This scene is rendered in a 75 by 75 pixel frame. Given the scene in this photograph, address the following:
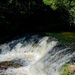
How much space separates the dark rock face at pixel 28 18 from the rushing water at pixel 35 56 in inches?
81.7

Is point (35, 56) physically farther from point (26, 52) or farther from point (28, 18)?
point (28, 18)

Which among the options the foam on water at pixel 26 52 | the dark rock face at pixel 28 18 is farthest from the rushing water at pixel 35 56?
the dark rock face at pixel 28 18

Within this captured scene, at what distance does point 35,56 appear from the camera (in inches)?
581

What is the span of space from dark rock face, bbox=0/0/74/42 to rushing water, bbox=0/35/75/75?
2076mm

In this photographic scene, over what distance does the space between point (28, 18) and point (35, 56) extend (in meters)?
6.57

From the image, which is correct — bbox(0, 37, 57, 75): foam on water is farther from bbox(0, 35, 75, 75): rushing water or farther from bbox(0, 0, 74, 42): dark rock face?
bbox(0, 0, 74, 42): dark rock face

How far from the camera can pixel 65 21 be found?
2284 cm

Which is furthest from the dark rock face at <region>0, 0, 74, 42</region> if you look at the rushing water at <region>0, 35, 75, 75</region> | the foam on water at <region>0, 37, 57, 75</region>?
the foam on water at <region>0, 37, 57, 75</region>

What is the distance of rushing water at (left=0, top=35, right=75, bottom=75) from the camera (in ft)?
38.9

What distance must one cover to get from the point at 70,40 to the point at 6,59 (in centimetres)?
444

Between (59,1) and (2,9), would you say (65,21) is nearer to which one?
(2,9)

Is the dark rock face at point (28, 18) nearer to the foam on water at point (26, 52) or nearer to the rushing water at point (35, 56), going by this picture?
the rushing water at point (35, 56)

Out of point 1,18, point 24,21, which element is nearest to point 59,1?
point 1,18

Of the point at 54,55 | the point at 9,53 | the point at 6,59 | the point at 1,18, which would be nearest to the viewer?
the point at 54,55
